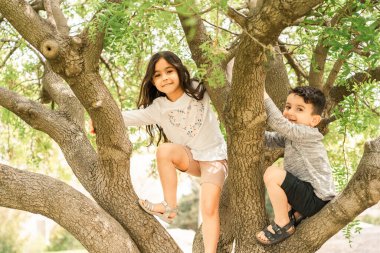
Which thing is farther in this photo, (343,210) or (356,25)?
(343,210)

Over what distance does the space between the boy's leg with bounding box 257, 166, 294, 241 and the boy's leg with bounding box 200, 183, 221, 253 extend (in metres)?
0.36

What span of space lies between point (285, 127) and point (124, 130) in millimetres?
909

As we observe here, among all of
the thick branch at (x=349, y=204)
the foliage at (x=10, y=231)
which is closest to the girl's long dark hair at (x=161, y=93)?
the thick branch at (x=349, y=204)

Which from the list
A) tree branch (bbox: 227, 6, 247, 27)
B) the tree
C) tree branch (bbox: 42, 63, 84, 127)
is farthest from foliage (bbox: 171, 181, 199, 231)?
tree branch (bbox: 227, 6, 247, 27)

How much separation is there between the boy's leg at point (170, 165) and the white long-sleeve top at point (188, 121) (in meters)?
0.09

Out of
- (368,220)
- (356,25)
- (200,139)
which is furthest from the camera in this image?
(368,220)

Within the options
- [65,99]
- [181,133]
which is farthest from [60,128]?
[181,133]

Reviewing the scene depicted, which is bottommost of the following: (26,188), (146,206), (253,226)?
(253,226)

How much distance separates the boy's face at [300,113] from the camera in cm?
341

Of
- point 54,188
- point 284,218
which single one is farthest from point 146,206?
point 284,218

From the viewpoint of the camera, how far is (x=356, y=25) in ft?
7.89

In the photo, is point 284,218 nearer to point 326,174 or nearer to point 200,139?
point 326,174

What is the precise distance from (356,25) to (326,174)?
3.78 ft

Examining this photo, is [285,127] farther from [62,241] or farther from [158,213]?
[62,241]
